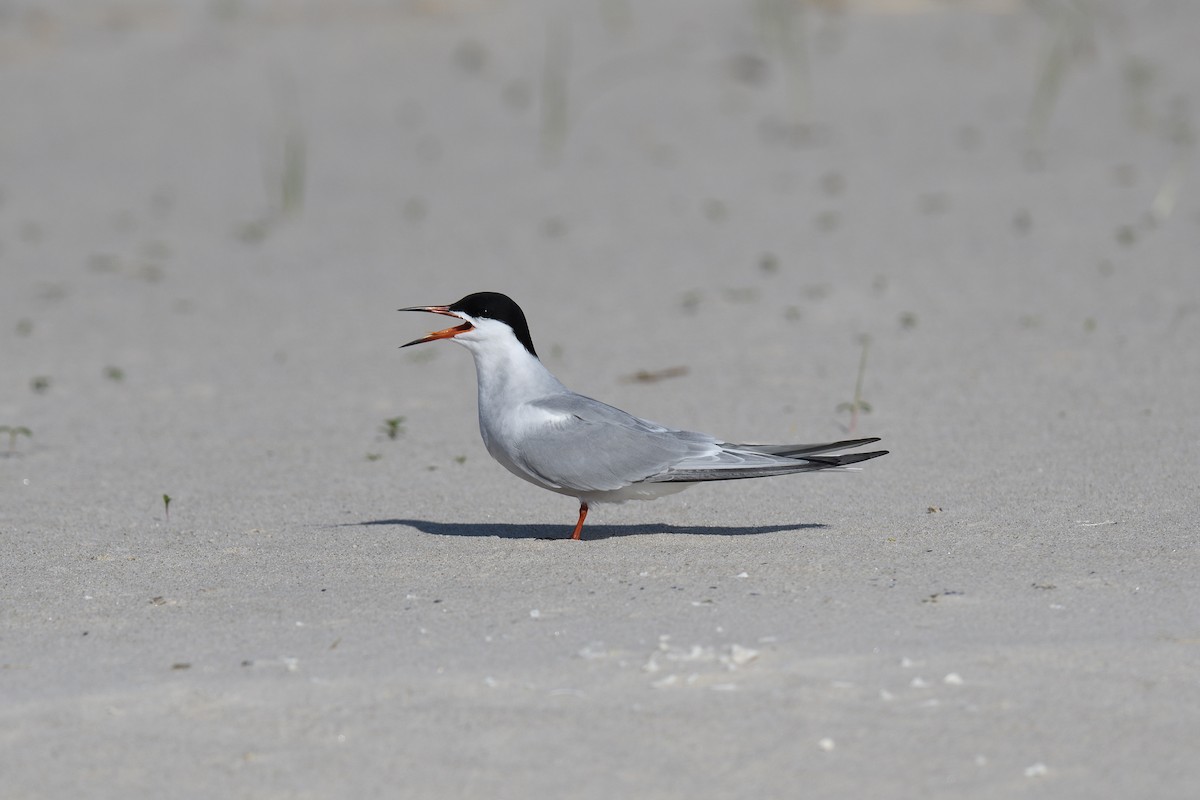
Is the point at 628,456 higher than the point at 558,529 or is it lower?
higher

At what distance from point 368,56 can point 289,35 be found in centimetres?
98

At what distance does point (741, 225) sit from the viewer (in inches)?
366

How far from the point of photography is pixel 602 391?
6.65 m

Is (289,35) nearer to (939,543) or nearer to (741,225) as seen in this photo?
(741,225)

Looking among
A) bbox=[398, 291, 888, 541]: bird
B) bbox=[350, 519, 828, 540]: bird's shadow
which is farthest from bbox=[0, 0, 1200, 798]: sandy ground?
bbox=[398, 291, 888, 541]: bird

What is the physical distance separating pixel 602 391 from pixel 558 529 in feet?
6.38

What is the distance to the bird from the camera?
4.30 m

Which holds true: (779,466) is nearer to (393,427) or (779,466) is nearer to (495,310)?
(495,310)

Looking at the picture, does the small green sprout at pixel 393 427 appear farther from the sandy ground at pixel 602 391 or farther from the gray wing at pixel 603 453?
the gray wing at pixel 603 453

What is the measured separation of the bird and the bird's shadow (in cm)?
16

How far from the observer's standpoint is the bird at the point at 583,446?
14.1 feet

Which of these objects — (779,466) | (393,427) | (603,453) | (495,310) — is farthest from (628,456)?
(393,427)

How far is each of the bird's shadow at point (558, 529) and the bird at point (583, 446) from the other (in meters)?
0.16

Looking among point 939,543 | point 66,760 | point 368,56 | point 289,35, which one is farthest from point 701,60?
point 66,760
